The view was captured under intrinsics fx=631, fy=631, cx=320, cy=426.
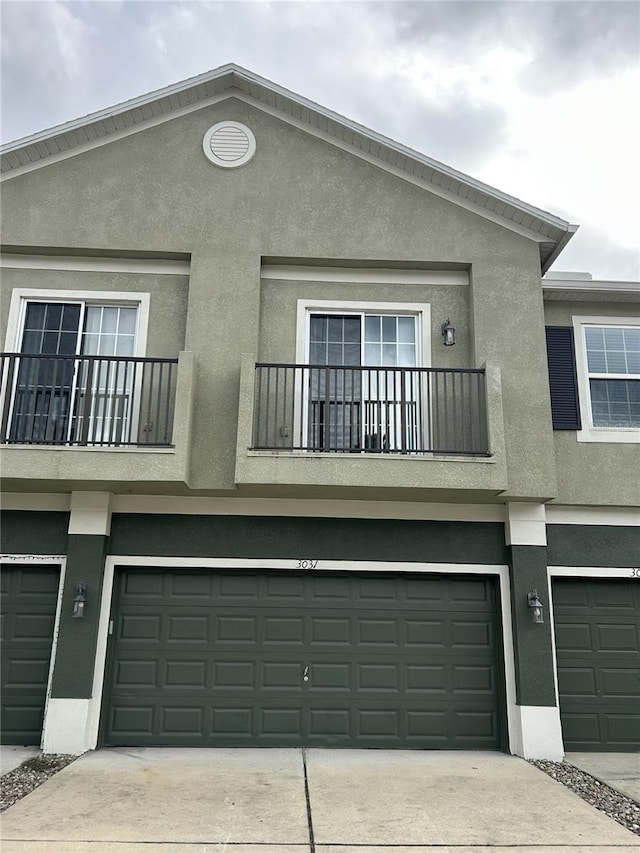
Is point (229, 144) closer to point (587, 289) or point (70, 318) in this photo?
point (70, 318)

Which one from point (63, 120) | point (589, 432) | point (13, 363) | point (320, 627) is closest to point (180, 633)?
point (320, 627)

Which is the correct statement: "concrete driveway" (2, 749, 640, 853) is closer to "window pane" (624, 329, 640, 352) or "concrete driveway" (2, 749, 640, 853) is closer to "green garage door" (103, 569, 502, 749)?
"green garage door" (103, 569, 502, 749)

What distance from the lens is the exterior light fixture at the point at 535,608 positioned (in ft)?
25.1

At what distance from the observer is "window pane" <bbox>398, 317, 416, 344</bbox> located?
8586 millimetres

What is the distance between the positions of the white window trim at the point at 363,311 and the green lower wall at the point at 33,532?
375cm

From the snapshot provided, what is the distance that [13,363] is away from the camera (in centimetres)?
777

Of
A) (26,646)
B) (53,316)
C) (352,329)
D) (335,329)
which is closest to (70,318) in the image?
(53,316)

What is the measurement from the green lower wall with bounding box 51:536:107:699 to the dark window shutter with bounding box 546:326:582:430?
6109mm

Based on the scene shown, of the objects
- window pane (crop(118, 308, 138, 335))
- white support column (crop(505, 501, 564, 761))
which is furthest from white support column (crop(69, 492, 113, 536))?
white support column (crop(505, 501, 564, 761))

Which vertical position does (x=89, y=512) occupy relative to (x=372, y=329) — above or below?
below

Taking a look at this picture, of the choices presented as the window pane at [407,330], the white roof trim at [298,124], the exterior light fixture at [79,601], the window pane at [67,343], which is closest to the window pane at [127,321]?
the window pane at [67,343]

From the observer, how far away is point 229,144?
8.77 meters

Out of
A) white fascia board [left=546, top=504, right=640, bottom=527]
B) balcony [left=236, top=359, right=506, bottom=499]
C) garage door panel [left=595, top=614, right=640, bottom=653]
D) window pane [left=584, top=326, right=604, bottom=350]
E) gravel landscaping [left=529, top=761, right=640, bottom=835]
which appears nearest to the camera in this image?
gravel landscaping [left=529, top=761, right=640, bottom=835]

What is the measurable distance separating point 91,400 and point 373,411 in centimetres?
347
